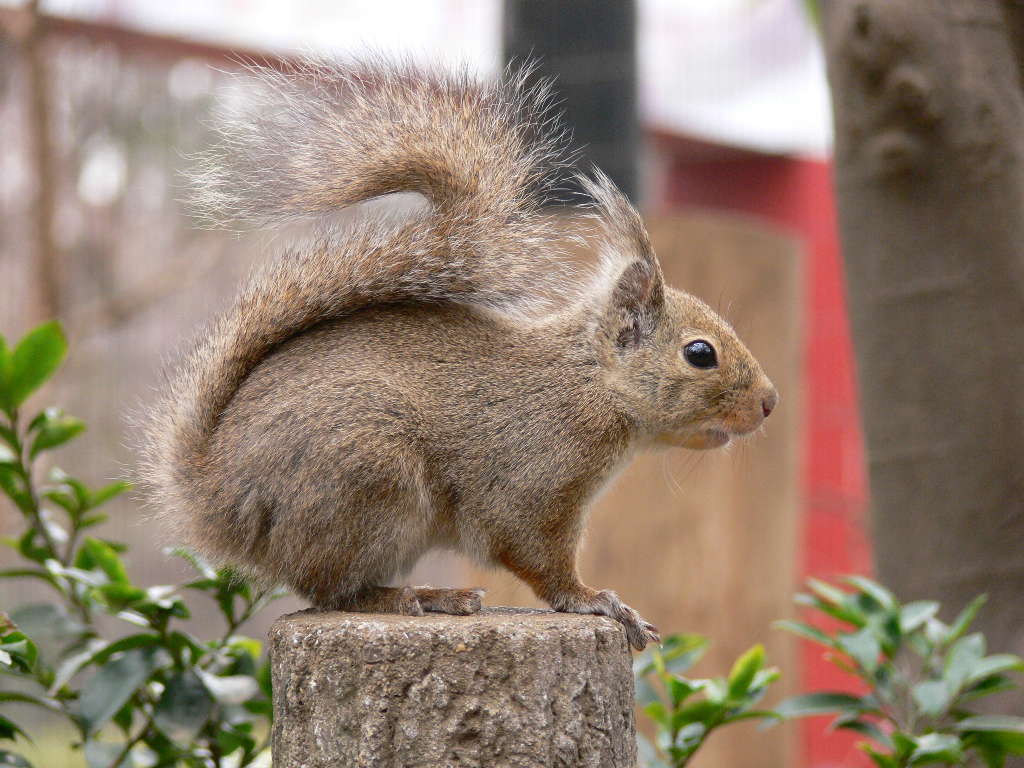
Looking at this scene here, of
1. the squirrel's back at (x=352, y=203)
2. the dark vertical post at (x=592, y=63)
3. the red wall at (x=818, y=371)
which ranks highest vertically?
the dark vertical post at (x=592, y=63)

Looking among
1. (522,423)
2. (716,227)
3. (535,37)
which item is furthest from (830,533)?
(522,423)

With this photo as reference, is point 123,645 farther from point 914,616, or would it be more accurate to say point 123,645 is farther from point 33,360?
point 914,616

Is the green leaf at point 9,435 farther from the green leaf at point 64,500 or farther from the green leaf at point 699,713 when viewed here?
the green leaf at point 699,713

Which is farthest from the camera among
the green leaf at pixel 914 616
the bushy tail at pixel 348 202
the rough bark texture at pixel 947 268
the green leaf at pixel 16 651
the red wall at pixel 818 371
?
the red wall at pixel 818 371

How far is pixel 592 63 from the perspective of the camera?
150 inches

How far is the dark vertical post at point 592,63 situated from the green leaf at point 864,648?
206 centimetres

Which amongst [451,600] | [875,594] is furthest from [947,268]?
[451,600]

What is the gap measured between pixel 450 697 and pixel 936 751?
31.2 inches

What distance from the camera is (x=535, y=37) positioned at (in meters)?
3.79

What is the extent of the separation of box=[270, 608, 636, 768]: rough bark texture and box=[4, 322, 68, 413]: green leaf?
28.0 inches

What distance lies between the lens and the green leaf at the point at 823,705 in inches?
79.4

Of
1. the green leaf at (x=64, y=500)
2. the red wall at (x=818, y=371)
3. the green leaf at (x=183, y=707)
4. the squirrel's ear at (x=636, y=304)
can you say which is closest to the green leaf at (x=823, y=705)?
the squirrel's ear at (x=636, y=304)

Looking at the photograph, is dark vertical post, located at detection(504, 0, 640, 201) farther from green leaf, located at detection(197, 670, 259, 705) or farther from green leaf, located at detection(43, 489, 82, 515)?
green leaf, located at detection(197, 670, 259, 705)

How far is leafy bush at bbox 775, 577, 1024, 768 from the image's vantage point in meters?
1.87
